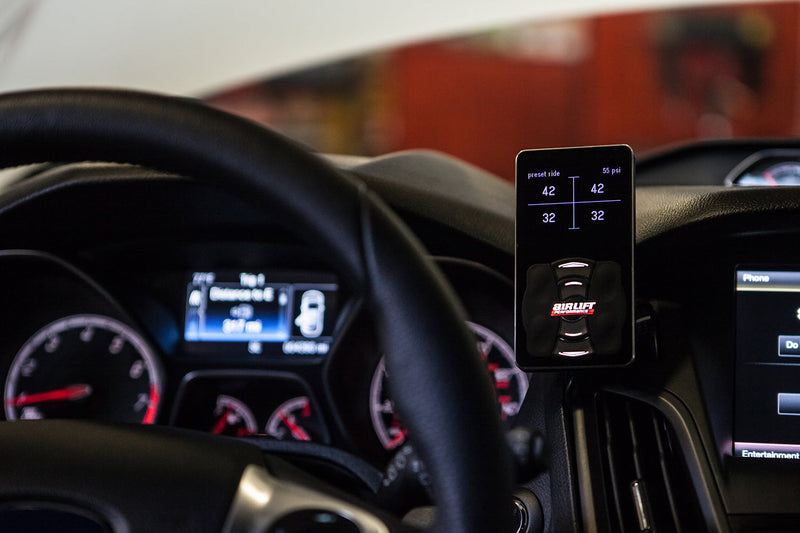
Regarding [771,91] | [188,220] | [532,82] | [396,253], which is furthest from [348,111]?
[396,253]

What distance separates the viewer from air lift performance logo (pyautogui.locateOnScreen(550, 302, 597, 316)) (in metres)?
0.92

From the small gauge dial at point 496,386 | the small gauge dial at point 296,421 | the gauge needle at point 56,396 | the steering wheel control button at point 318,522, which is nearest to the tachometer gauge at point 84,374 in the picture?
the gauge needle at point 56,396

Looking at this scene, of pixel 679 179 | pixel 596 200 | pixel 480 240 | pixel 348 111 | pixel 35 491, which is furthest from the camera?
pixel 348 111

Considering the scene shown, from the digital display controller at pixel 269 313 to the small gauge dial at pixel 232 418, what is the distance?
83 millimetres

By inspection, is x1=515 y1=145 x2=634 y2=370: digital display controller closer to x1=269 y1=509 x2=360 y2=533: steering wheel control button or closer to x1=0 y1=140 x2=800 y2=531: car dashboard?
x1=0 y1=140 x2=800 y2=531: car dashboard

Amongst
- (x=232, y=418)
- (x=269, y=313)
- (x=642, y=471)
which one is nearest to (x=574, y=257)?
(x=642, y=471)

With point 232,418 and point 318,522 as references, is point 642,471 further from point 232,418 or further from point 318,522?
point 232,418

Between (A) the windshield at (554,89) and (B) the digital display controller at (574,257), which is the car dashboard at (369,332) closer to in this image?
(B) the digital display controller at (574,257)

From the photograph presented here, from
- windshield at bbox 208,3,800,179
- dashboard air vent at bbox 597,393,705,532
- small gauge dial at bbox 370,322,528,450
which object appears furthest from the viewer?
windshield at bbox 208,3,800,179

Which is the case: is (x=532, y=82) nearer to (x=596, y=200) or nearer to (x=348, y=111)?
(x=348, y=111)

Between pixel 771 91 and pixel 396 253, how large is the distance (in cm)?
588

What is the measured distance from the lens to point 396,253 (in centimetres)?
54

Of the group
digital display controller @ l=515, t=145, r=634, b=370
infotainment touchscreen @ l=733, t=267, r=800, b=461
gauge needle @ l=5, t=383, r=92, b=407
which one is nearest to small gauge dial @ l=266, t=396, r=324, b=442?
gauge needle @ l=5, t=383, r=92, b=407

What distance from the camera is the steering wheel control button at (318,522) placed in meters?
0.62
